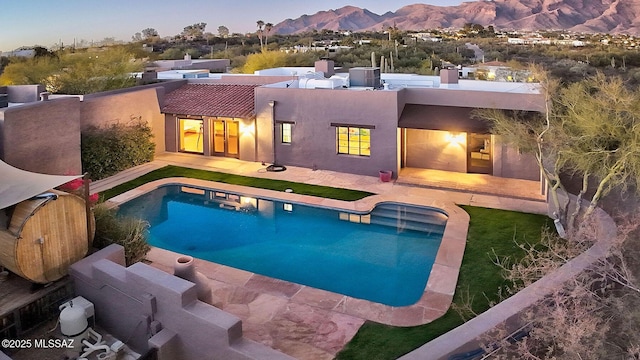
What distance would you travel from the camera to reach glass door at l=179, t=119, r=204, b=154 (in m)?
28.5

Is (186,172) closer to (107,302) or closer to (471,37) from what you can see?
(107,302)

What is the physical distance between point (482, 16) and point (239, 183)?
3994 inches

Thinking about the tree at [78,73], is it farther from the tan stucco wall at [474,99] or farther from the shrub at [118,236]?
the shrub at [118,236]

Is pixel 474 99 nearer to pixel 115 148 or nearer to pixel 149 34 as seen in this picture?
pixel 115 148

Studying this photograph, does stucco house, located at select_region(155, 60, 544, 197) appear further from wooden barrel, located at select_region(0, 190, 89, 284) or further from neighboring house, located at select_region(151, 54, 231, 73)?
neighboring house, located at select_region(151, 54, 231, 73)

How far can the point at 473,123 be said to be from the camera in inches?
870

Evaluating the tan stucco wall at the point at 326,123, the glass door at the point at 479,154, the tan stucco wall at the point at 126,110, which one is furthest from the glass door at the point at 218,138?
the glass door at the point at 479,154

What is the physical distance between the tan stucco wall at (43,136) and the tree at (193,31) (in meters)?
79.0

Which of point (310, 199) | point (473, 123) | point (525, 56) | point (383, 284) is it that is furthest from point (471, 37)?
point (383, 284)

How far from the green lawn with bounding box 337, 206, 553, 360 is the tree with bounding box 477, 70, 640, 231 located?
1.55 meters

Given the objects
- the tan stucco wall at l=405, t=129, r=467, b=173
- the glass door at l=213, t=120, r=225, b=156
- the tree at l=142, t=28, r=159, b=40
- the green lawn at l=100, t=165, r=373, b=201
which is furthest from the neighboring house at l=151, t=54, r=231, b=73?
the tree at l=142, t=28, r=159, b=40

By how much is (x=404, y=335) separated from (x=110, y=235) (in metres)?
7.72

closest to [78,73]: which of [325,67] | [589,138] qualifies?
[325,67]

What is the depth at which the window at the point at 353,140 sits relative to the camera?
23.7 meters
